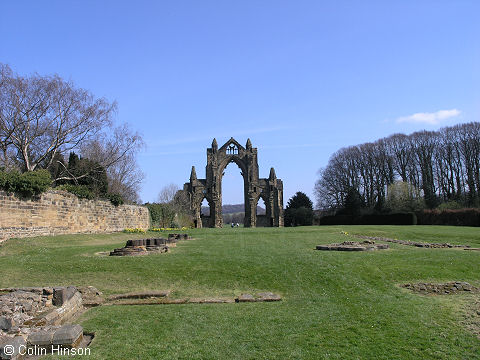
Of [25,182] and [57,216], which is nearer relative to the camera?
[25,182]

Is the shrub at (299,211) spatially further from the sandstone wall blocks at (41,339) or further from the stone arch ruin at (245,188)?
the sandstone wall blocks at (41,339)

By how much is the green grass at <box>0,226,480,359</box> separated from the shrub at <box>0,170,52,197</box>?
3345mm

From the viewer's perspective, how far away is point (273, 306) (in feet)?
26.6

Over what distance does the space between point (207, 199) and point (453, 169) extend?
31.3 m

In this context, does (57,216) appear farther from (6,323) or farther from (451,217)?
(451,217)

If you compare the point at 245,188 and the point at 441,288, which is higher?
the point at 245,188

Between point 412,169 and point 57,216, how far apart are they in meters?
43.8

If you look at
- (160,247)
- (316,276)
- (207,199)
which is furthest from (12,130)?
(207,199)

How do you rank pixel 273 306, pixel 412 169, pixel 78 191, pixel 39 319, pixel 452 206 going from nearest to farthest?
pixel 39 319
pixel 273 306
pixel 78 191
pixel 452 206
pixel 412 169

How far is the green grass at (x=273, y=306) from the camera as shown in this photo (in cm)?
580

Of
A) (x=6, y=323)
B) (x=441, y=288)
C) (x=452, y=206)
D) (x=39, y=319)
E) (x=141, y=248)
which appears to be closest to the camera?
(x=6, y=323)

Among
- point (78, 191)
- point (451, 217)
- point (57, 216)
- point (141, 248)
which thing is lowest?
point (141, 248)

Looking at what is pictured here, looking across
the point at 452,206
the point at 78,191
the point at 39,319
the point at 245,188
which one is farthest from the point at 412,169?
the point at 39,319

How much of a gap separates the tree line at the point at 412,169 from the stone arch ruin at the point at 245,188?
31.7 ft
